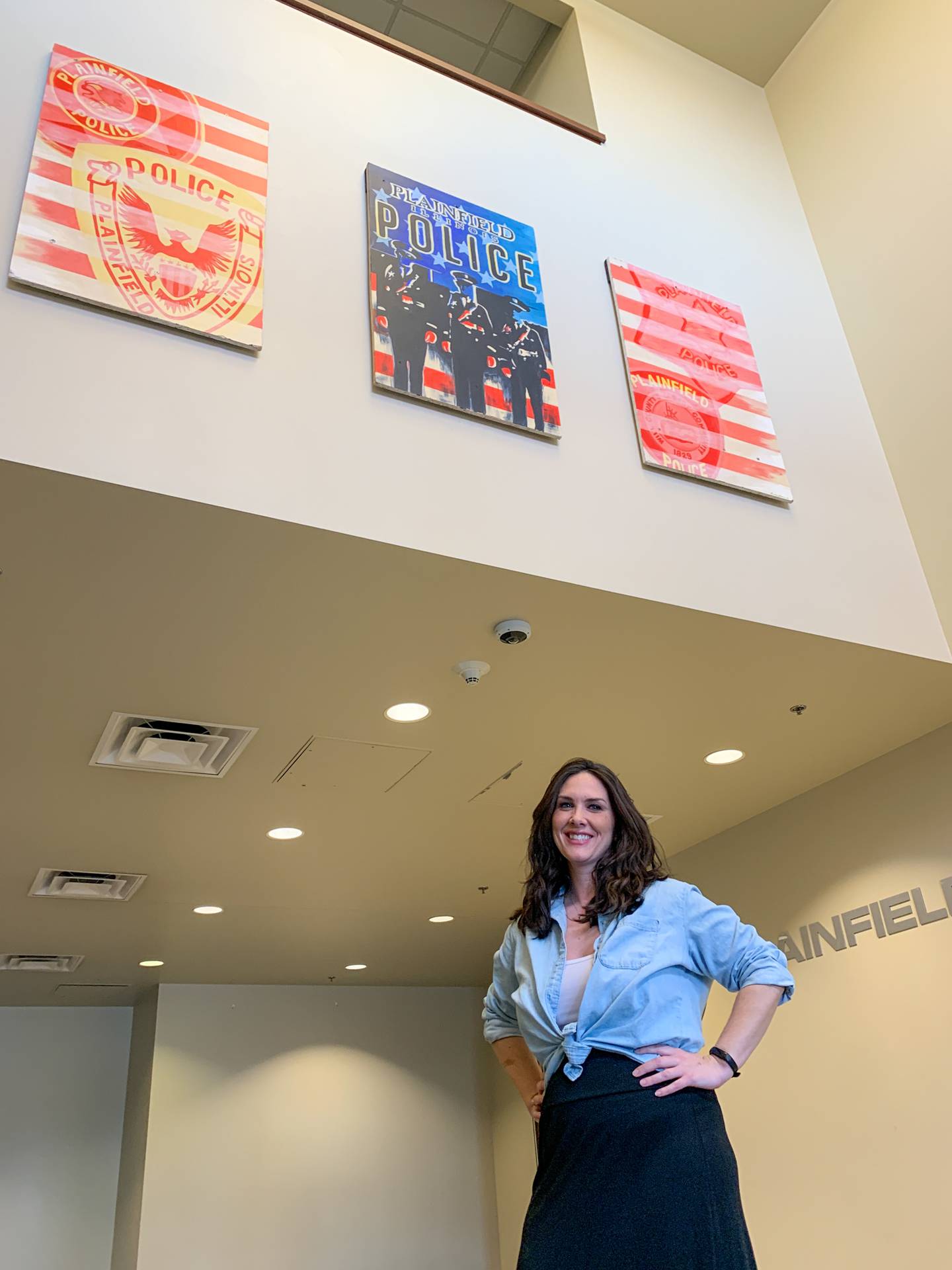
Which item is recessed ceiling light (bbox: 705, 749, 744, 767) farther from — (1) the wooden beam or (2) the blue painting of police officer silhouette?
(1) the wooden beam

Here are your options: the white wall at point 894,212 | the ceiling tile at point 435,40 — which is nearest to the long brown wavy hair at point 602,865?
the white wall at point 894,212

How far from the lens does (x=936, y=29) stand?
377cm

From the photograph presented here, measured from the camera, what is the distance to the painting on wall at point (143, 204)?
231cm

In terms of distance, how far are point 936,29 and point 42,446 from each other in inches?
151

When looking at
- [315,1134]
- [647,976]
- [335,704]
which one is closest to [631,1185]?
[647,976]

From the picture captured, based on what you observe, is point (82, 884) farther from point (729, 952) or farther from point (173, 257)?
point (729, 952)

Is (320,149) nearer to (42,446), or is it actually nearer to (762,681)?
(42,446)

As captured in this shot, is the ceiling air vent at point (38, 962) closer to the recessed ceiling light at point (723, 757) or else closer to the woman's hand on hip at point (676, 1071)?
the recessed ceiling light at point (723, 757)

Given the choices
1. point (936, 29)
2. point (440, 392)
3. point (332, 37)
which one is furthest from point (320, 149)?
point (936, 29)

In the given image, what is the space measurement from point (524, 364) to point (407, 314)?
40 centimetres

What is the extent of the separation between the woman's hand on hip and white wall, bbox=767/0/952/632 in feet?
8.34

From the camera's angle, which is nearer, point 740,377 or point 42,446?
point 42,446

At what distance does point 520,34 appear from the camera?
4.75m

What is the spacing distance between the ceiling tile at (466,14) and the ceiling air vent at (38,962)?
18.3ft
